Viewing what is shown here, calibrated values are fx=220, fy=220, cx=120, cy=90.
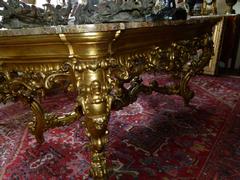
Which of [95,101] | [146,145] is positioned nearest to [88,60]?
[95,101]

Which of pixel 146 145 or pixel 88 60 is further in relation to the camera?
pixel 146 145

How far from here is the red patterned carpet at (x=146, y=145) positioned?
42.3 inches

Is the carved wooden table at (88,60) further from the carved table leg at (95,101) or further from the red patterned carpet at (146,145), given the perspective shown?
the red patterned carpet at (146,145)

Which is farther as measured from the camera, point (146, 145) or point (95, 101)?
point (146, 145)

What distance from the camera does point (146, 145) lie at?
4.24 ft

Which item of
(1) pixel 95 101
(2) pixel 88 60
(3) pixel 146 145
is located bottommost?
(3) pixel 146 145

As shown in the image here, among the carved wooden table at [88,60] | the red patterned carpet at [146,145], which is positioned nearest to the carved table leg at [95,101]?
the carved wooden table at [88,60]

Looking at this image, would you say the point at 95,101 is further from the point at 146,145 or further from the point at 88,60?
the point at 146,145

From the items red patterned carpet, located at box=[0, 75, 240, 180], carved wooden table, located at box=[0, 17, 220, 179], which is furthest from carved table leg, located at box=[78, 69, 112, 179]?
red patterned carpet, located at box=[0, 75, 240, 180]

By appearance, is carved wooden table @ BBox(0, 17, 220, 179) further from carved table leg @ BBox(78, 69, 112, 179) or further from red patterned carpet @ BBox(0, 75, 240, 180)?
red patterned carpet @ BBox(0, 75, 240, 180)

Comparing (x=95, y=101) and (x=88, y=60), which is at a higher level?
(x=88, y=60)

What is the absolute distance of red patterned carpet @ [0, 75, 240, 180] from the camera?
107 cm

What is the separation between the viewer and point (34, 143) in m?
1.38

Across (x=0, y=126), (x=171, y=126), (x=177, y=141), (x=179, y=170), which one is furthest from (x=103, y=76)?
(x=0, y=126)
